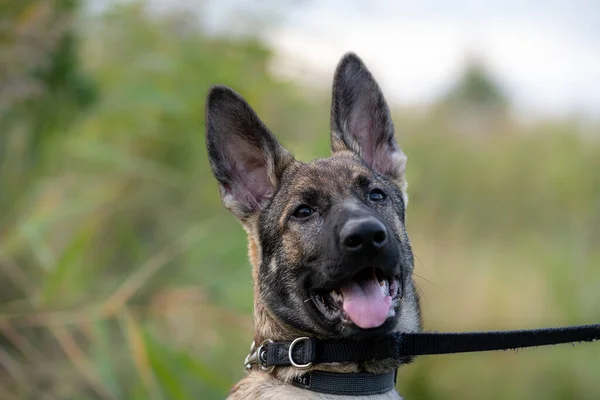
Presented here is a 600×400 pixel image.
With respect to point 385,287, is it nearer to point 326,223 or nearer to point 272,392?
point 326,223

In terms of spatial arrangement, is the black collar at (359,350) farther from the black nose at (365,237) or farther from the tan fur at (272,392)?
the black nose at (365,237)

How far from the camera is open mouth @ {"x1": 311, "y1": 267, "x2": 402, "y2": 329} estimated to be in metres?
2.61

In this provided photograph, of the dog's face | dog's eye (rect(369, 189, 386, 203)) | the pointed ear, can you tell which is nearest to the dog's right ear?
the dog's face

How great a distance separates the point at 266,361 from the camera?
2879 mm

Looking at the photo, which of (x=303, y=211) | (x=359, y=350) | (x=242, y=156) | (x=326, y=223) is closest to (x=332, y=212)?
(x=326, y=223)

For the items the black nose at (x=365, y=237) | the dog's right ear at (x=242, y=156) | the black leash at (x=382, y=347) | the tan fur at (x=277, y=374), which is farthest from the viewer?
the dog's right ear at (x=242, y=156)

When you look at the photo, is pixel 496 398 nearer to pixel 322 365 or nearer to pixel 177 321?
pixel 177 321

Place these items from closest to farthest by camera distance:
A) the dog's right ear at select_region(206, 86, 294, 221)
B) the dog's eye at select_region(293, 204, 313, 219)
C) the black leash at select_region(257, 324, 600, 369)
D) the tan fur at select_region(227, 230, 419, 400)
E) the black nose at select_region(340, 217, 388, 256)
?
1. the black nose at select_region(340, 217, 388, 256)
2. the black leash at select_region(257, 324, 600, 369)
3. the tan fur at select_region(227, 230, 419, 400)
4. the dog's eye at select_region(293, 204, 313, 219)
5. the dog's right ear at select_region(206, 86, 294, 221)

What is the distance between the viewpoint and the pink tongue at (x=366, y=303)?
8.54 ft

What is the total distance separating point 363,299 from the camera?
8.76ft

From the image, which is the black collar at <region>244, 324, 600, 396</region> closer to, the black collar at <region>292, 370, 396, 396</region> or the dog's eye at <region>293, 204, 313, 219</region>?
the black collar at <region>292, 370, 396, 396</region>

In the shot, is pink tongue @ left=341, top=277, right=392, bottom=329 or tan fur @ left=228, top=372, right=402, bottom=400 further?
tan fur @ left=228, top=372, right=402, bottom=400

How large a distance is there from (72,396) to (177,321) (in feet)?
3.12

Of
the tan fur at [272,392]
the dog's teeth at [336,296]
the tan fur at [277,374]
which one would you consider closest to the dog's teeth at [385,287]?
the dog's teeth at [336,296]
